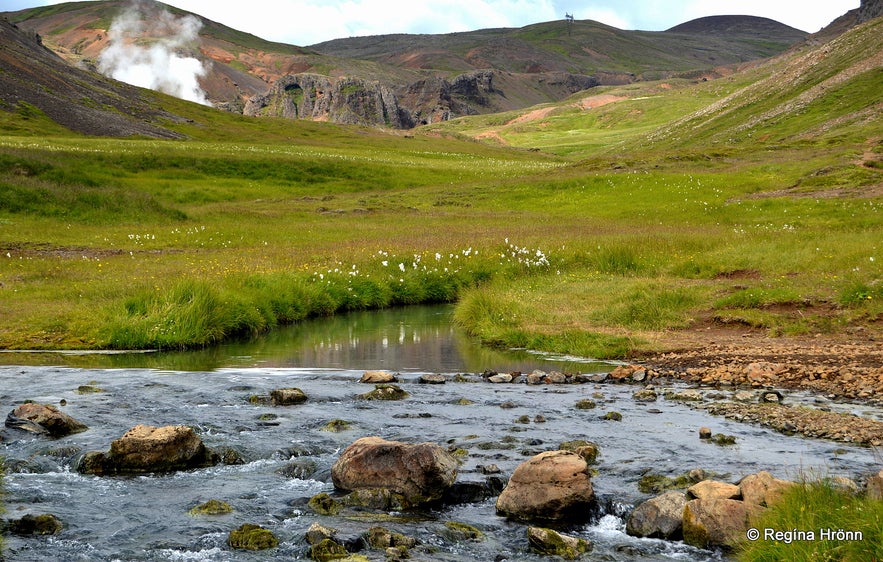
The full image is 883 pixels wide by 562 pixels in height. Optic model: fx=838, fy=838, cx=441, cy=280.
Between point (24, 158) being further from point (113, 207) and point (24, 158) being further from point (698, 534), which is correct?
point (698, 534)

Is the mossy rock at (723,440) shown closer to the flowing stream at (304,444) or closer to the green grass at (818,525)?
the flowing stream at (304,444)

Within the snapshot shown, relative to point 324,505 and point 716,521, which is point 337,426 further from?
point 716,521

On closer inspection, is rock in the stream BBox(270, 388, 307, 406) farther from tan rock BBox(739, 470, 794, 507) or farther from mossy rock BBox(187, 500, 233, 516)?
tan rock BBox(739, 470, 794, 507)

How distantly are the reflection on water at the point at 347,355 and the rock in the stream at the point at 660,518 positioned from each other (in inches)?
408

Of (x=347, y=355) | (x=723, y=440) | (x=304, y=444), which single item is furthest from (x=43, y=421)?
(x=723, y=440)

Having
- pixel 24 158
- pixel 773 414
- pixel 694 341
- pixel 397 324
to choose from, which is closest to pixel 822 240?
pixel 694 341

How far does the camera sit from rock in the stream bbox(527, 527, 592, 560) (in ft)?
31.1

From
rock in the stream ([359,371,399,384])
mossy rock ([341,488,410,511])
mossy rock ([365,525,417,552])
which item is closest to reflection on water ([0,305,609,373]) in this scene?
rock in the stream ([359,371,399,384])

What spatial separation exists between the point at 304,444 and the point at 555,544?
5.33 m

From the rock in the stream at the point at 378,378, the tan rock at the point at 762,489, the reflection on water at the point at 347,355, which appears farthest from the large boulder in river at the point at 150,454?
the reflection on water at the point at 347,355

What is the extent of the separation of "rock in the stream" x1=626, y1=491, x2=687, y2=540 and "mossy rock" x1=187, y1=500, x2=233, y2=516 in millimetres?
5033

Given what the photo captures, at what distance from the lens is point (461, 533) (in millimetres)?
10008

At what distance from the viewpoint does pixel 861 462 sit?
11.8 m

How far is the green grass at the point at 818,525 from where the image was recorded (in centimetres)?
745
